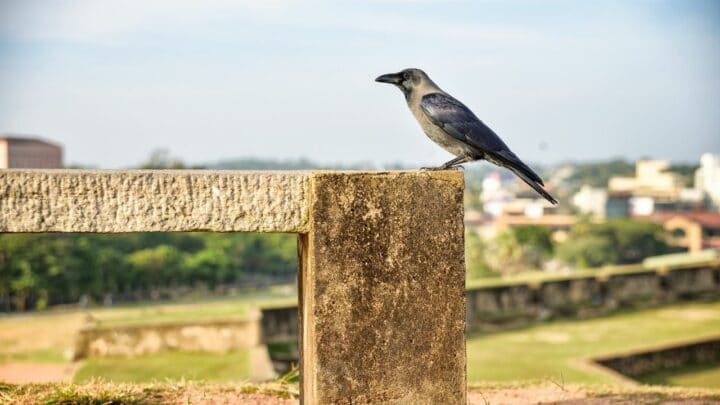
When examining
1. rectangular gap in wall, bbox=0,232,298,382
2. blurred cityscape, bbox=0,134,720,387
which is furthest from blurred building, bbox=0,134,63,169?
rectangular gap in wall, bbox=0,232,298,382

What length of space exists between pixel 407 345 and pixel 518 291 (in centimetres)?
1744

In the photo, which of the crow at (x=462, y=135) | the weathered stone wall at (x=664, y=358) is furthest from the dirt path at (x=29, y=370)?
the crow at (x=462, y=135)

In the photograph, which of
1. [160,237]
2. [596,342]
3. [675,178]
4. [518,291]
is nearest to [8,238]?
[160,237]

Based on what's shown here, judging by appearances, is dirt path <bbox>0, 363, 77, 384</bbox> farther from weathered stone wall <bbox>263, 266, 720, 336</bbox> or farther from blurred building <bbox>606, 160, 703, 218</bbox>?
blurred building <bbox>606, 160, 703, 218</bbox>

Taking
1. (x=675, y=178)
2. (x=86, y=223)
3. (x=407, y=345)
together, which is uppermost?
(x=675, y=178)

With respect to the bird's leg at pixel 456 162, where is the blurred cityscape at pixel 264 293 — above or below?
below

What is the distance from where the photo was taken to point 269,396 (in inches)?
195

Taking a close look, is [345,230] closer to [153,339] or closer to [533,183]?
[533,183]

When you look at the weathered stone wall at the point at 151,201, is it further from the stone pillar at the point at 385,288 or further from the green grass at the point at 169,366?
the green grass at the point at 169,366

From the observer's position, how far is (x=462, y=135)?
3.99 metres

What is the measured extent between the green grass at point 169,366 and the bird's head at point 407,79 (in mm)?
7763

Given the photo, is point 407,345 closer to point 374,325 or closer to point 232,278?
point 374,325

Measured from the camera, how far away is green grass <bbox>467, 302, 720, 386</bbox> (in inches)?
548

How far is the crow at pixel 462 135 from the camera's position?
3.98 m
